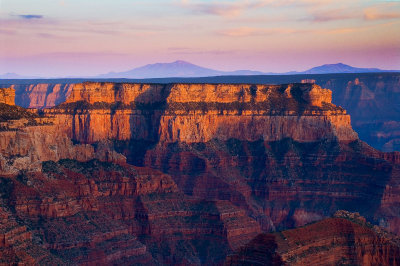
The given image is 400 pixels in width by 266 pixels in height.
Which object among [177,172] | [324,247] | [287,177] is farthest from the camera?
[287,177]

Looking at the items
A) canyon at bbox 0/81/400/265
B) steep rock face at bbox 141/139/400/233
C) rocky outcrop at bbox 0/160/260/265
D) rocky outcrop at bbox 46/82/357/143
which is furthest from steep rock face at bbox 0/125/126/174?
rocky outcrop at bbox 46/82/357/143

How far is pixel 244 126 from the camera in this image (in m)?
149

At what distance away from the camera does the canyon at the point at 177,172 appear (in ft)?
325

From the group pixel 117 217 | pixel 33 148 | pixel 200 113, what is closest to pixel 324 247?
pixel 33 148

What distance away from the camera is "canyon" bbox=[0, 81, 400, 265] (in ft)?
325

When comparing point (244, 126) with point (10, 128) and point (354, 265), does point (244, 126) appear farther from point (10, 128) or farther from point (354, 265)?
point (354, 265)

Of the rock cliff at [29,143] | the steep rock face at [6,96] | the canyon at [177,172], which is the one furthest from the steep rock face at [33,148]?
the steep rock face at [6,96]

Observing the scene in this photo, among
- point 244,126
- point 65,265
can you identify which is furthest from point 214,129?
point 65,265

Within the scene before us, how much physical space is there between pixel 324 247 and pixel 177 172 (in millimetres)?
68341

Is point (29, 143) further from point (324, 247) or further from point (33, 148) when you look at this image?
point (324, 247)

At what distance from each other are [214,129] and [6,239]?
64666 millimetres

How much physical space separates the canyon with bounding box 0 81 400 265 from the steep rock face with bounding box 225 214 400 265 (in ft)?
19.3

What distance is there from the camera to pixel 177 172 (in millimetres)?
138000

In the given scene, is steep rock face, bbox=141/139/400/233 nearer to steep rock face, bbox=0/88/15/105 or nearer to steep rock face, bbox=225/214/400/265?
steep rock face, bbox=0/88/15/105
